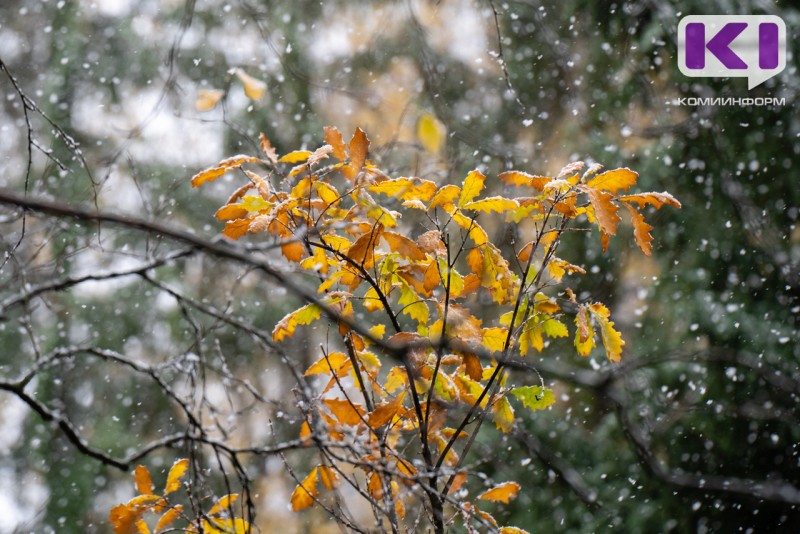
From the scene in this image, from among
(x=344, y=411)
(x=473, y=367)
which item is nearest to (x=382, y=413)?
(x=344, y=411)

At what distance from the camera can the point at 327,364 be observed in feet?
5.71

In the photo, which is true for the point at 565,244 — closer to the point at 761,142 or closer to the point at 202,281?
the point at 761,142

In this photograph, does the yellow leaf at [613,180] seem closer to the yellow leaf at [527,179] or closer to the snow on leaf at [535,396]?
the yellow leaf at [527,179]

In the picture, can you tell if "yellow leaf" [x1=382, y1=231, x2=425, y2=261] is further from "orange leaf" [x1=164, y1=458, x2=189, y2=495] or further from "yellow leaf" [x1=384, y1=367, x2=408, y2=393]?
"orange leaf" [x1=164, y1=458, x2=189, y2=495]

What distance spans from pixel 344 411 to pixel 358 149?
0.56 metres

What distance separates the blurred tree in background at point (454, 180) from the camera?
13.3ft

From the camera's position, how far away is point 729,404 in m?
4.02

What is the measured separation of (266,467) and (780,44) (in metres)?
4.78

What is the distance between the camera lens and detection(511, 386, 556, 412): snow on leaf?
1622mm

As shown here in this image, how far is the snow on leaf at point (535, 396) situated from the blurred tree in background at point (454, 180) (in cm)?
156

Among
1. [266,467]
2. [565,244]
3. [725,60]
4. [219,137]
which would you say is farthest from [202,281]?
[725,60]

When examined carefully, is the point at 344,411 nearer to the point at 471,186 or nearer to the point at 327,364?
the point at 327,364

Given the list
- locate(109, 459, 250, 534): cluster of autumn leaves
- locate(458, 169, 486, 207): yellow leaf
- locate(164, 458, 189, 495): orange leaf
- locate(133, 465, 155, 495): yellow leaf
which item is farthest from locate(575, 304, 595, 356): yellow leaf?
locate(133, 465, 155, 495): yellow leaf

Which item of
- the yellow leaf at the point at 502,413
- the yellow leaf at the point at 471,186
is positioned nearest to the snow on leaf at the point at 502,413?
the yellow leaf at the point at 502,413
